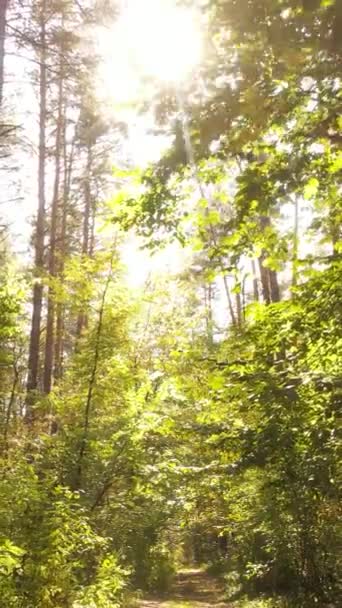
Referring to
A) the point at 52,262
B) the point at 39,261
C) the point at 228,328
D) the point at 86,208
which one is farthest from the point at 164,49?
the point at 86,208

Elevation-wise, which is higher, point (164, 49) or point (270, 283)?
point (270, 283)

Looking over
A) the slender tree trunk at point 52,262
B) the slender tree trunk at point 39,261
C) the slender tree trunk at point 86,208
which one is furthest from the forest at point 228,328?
the slender tree trunk at point 86,208

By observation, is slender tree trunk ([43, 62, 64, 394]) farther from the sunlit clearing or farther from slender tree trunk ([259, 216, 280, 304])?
the sunlit clearing

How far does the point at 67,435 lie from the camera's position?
794 cm

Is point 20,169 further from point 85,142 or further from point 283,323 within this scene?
point 283,323

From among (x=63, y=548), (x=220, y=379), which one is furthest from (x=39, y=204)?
(x=220, y=379)

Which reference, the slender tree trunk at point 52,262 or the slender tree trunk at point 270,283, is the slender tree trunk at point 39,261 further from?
the slender tree trunk at point 270,283

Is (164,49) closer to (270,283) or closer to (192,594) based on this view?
(270,283)

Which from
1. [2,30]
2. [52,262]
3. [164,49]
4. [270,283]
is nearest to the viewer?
[164,49]

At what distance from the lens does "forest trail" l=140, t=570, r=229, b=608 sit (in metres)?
13.4

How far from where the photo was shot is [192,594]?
51.5 feet

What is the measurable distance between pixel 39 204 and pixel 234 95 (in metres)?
12.9

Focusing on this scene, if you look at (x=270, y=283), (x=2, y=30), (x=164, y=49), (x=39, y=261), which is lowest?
(x=164, y=49)

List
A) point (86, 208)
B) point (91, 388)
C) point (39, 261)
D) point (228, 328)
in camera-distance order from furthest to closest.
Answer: point (86, 208), point (39, 261), point (91, 388), point (228, 328)
